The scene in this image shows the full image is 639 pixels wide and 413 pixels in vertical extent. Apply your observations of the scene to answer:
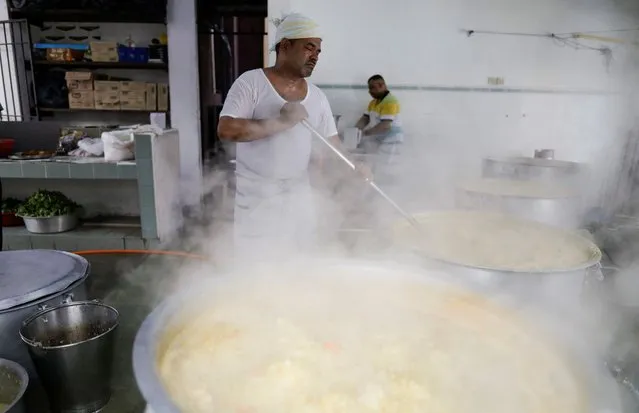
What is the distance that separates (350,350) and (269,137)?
1.26 meters

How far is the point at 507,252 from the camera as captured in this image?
1862 millimetres

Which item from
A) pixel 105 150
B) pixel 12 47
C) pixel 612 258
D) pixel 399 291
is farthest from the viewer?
→ pixel 12 47

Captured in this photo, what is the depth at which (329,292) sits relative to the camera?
146 centimetres

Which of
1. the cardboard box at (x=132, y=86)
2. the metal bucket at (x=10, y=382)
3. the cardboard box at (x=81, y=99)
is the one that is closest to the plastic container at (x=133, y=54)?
the cardboard box at (x=132, y=86)

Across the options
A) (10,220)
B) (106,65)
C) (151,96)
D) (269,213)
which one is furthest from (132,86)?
(269,213)

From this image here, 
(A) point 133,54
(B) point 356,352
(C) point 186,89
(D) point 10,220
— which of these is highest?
(A) point 133,54

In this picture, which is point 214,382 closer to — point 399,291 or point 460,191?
point 399,291

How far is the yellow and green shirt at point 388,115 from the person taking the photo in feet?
16.4

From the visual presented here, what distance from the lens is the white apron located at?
7.47ft

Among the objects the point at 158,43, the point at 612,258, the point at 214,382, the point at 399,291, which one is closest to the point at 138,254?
the point at 214,382

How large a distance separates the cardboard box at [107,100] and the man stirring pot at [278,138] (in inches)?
182

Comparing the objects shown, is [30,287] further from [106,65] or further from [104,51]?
[106,65]

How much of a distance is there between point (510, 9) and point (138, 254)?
5.10m

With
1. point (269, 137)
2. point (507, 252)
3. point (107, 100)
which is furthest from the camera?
point (107, 100)
